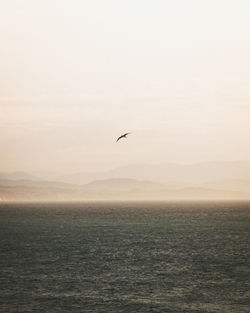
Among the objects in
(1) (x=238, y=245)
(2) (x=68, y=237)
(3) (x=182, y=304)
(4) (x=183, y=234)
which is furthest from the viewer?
(4) (x=183, y=234)

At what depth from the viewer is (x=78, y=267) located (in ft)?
237

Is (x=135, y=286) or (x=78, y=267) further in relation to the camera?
(x=78, y=267)

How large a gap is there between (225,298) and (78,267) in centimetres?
2576

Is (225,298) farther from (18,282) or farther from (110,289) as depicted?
(18,282)

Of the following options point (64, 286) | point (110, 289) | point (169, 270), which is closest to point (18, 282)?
point (64, 286)

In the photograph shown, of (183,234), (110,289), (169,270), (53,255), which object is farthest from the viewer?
(183,234)

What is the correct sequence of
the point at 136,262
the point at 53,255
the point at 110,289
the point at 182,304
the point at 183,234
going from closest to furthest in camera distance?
the point at 182,304 < the point at 110,289 < the point at 136,262 < the point at 53,255 < the point at 183,234

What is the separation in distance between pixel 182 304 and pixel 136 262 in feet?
86.5

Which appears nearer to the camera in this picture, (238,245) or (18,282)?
→ (18,282)

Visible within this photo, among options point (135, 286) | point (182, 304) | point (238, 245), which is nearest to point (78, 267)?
point (135, 286)

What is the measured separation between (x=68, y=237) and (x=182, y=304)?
226 ft

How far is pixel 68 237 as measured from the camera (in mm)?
116875

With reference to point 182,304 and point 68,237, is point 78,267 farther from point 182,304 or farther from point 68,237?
point 68,237

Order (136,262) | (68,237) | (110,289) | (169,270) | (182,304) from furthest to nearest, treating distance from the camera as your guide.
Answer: (68,237), (136,262), (169,270), (110,289), (182,304)
